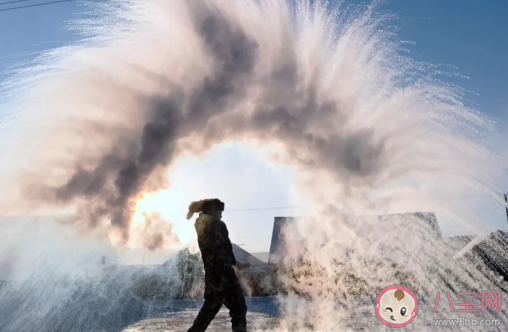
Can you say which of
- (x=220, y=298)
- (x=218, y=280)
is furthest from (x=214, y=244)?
(x=220, y=298)

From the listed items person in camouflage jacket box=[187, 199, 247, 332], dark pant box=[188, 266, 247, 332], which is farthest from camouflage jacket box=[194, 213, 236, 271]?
dark pant box=[188, 266, 247, 332]

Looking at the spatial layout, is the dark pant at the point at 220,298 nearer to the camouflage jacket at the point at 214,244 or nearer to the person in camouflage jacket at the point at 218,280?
the person in camouflage jacket at the point at 218,280

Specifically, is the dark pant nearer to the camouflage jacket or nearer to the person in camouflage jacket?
the person in camouflage jacket

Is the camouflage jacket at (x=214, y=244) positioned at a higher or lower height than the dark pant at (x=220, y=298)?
higher

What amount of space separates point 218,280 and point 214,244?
1.63ft

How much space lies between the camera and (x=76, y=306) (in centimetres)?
1352

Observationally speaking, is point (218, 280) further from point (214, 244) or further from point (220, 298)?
point (214, 244)

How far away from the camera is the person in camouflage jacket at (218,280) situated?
5.20 m

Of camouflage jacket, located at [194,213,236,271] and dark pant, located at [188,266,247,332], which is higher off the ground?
camouflage jacket, located at [194,213,236,271]

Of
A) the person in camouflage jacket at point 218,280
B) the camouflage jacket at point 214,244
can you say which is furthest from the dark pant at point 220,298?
the camouflage jacket at point 214,244

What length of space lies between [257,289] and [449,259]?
1859 cm

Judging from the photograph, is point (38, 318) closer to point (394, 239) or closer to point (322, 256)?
point (322, 256)

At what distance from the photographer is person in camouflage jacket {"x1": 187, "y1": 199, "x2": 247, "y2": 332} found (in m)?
5.20

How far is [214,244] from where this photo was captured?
208 inches
